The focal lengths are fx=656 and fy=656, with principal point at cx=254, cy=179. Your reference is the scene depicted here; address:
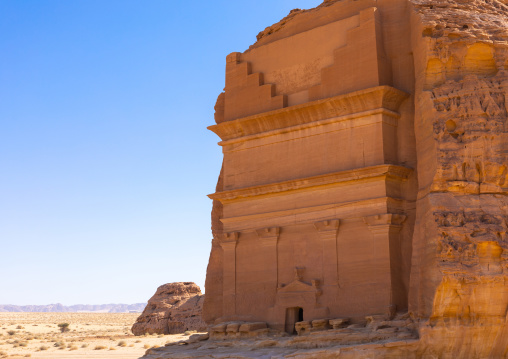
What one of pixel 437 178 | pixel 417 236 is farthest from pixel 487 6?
pixel 417 236

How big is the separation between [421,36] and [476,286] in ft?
20.8

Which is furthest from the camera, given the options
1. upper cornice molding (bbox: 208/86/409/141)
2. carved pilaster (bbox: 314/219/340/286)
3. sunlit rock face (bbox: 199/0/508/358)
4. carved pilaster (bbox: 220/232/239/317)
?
carved pilaster (bbox: 220/232/239/317)

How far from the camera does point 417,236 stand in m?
15.6

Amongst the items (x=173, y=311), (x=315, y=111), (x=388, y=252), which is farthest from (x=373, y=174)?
(x=173, y=311)

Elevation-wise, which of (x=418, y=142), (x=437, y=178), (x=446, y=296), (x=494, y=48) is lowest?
(x=446, y=296)

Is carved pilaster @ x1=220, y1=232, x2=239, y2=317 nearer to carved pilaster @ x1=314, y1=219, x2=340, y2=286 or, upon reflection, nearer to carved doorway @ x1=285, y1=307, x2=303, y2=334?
carved doorway @ x1=285, y1=307, x2=303, y2=334

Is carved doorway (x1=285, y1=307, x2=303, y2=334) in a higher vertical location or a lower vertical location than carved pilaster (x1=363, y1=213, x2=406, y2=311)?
lower

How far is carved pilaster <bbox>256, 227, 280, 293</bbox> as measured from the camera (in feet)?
61.8

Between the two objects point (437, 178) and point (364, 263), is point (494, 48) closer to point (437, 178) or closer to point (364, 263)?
point (437, 178)

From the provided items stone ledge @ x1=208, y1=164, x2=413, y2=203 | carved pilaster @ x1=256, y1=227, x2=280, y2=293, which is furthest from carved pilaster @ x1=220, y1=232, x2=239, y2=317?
stone ledge @ x1=208, y1=164, x2=413, y2=203

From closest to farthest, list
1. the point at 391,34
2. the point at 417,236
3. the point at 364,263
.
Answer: the point at 417,236 → the point at 364,263 → the point at 391,34

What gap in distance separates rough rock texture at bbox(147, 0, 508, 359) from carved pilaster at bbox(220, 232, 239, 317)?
0.16 ft

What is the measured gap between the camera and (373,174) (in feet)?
55.6

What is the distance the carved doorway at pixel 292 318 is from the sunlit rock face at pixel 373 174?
4 cm
